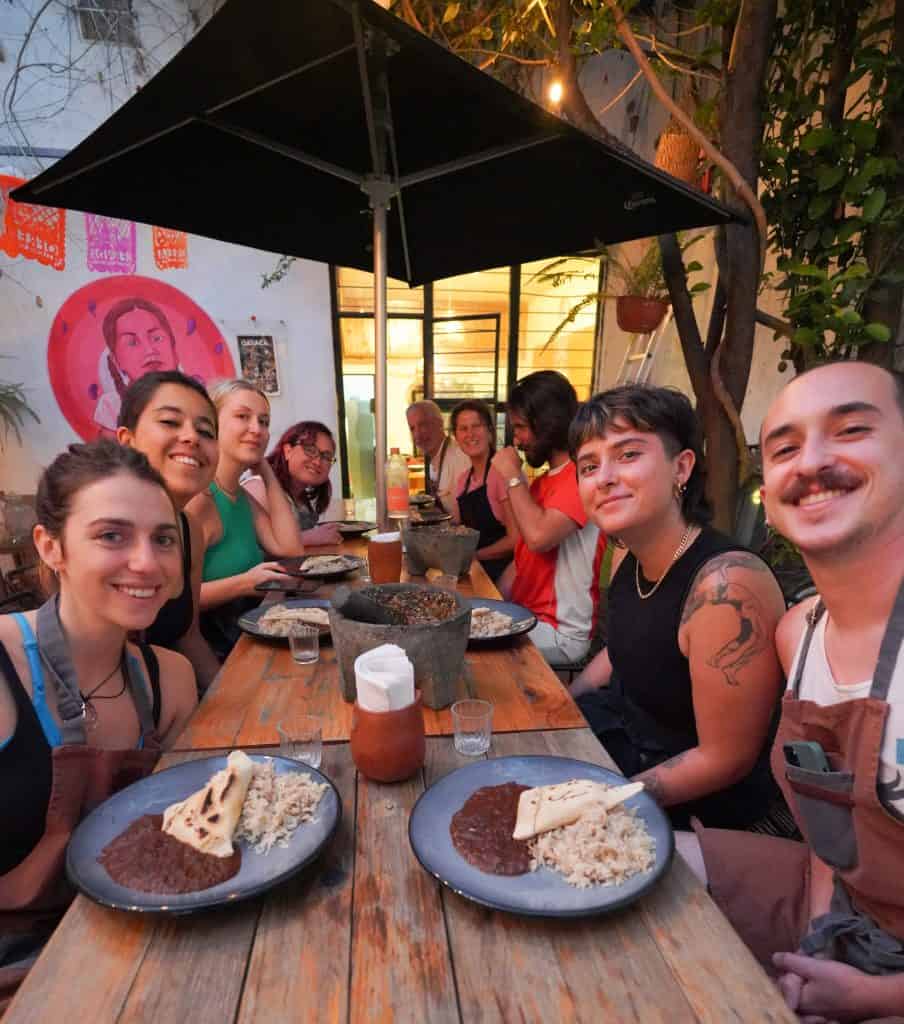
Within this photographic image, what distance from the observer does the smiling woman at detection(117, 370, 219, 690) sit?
2045 millimetres

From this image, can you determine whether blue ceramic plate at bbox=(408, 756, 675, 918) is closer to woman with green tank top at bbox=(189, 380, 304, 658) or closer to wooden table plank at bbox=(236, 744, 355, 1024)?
wooden table plank at bbox=(236, 744, 355, 1024)

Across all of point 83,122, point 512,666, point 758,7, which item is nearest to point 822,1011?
point 512,666

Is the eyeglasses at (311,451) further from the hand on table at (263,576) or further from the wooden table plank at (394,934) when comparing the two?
the wooden table plank at (394,934)

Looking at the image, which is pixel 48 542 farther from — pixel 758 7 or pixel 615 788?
pixel 758 7

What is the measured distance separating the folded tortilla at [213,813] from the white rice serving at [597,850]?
499 millimetres

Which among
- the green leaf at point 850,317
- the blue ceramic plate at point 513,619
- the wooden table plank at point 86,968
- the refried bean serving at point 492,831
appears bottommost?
the wooden table plank at point 86,968

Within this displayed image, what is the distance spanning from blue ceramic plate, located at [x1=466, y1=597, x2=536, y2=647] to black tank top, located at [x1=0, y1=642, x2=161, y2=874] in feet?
3.22

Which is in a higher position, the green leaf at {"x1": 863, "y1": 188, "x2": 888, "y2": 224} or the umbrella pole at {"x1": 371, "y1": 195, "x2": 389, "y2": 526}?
the green leaf at {"x1": 863, "y1": 188, "x2": 888, "y2": 224}

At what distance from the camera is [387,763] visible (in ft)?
3.57

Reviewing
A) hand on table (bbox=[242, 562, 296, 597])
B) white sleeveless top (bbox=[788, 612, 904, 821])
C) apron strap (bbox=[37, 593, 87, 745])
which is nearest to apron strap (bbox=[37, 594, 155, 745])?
apron strap (bbox=[37, 593, 87, 745])

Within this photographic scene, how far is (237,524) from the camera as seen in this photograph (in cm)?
262

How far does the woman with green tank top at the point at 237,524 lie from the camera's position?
2322 millimetres

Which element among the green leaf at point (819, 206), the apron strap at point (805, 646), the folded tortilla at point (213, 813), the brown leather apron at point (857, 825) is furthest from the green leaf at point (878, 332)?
the folded tortilla at point (213, 813)

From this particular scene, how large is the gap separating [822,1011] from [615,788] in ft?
1.71
